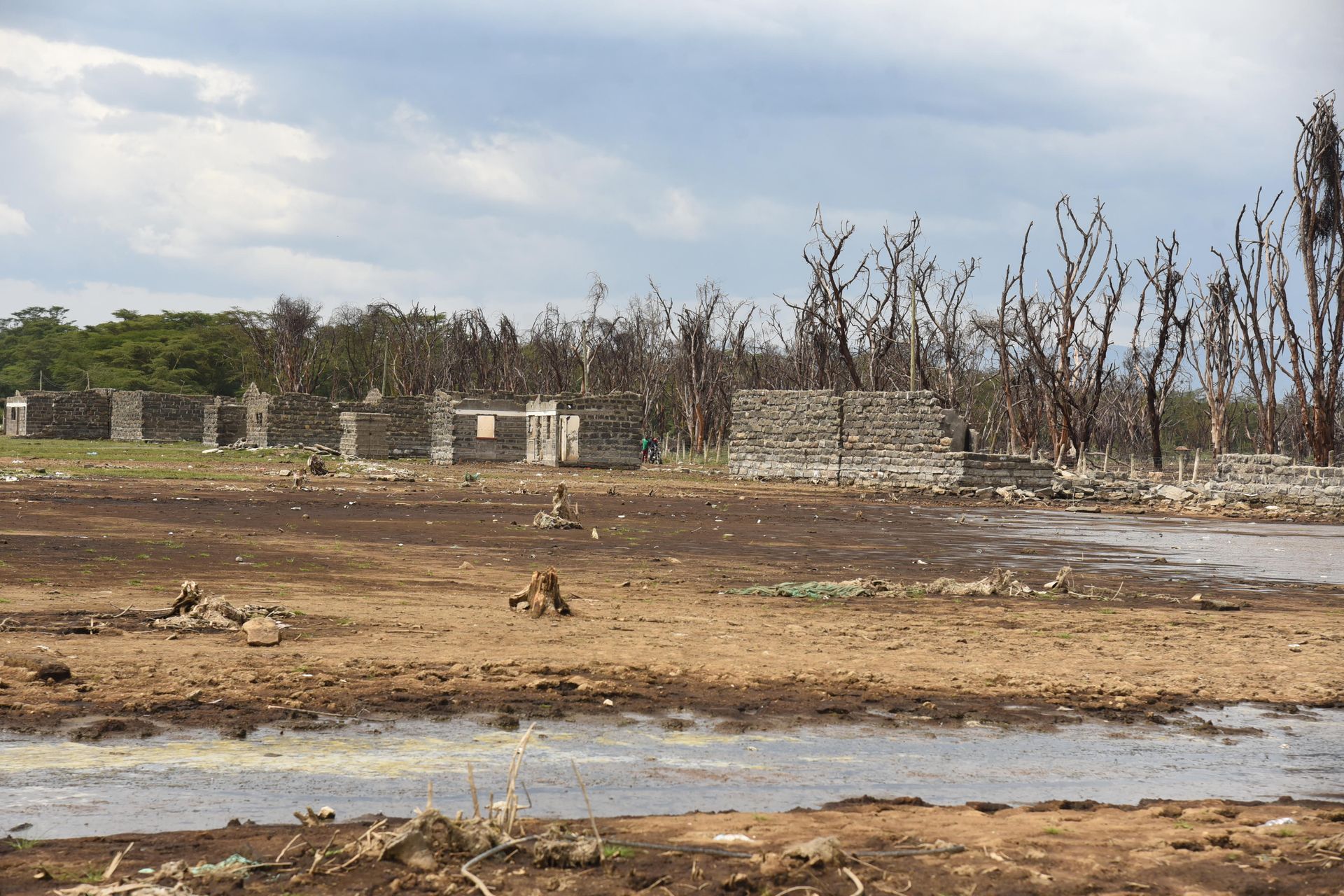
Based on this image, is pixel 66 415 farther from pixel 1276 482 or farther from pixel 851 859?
pixel 851 859

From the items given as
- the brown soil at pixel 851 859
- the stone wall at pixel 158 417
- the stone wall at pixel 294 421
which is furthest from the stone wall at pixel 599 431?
the brown soil at pixel 851 859

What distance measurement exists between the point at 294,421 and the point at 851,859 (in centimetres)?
4993

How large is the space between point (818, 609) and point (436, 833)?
22.4ft

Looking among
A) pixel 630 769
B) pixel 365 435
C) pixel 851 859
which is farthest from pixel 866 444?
pixel 851 859

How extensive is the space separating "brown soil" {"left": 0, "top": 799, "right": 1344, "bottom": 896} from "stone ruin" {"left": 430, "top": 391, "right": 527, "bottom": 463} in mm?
43411

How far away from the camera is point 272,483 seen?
2834 cm

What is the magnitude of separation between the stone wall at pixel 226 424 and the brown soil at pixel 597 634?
1564 inches

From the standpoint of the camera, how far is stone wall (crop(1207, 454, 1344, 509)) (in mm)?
29031

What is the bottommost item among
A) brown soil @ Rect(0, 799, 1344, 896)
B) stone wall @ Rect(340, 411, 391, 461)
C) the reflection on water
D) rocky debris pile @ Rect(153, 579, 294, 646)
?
the reflection on water

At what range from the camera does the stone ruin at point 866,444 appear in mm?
32031

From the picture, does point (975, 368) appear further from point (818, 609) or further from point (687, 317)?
point (818, 609)

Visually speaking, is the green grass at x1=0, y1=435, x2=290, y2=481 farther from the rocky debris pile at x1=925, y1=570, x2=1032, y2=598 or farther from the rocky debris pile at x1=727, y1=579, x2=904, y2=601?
the rocky debris pile at x1=925, y1=570, x2=1032, y2=598

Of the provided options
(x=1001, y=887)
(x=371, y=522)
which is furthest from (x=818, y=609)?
(x=371, y=522)

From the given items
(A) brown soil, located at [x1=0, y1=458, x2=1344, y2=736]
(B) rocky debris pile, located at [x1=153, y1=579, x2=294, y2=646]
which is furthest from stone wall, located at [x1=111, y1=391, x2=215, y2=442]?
(B) rocky debris pile, located at [x1=153, y1=579, x2=294, y2=646]
